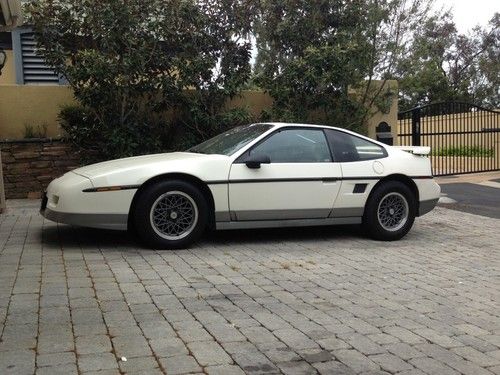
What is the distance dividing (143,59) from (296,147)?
12.8 ft

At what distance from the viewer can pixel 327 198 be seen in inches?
278

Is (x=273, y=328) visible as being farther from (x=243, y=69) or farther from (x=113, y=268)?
(x=243, y=69)

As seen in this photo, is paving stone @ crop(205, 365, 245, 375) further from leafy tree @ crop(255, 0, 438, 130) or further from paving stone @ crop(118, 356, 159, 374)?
leafy tree @ crop(255, 0, 438, 130)

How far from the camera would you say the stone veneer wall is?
10344 millimetres

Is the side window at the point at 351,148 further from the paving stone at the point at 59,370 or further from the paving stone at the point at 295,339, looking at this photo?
the paving stone at the point at 59,370

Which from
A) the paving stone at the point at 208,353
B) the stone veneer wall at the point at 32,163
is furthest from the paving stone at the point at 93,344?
the stone veneer wall at the point at 32,163

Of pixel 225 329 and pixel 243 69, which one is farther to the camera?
pixel 243 69

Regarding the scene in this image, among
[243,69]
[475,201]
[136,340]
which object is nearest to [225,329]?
[136,340]

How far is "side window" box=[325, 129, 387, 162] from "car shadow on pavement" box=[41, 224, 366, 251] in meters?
1.03

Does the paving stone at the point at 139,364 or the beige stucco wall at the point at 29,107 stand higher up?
the beige stucco wall at the point at 29,107

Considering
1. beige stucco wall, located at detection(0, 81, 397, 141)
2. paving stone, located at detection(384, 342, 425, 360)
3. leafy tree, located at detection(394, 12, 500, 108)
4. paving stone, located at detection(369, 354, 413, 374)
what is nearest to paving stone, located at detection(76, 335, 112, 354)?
paving stone, located at detection(369, 354, 413, 374)

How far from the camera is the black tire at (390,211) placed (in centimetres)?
728

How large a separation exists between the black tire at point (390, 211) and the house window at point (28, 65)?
7743 mm

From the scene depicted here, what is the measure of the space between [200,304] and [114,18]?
6.44 meters
